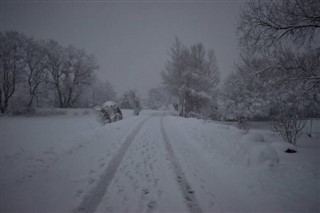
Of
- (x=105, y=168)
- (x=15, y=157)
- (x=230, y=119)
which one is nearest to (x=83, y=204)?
(x=105, y=168)

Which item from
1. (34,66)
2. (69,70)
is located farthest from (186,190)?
(69,70)

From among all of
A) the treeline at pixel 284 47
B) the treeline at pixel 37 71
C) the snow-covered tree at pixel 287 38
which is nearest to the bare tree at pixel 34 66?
the treeline at pixel 37 71

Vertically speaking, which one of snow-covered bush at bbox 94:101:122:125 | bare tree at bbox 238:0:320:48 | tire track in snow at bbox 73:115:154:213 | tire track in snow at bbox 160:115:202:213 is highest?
bare tree at bbox 238:0:320:48

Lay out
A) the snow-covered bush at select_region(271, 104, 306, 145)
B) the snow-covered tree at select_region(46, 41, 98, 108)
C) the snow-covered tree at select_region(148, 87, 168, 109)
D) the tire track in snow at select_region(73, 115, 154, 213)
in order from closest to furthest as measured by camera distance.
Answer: the tire track in snow at select_region(73, 115, 154, 213) → the snow-covered bush at select_region(271, 104, 306, 145) → the snow-covered tree at select_region(46, 41, 98, 108) → the snow-covered tree at select_region(148, 87, 168, 109)

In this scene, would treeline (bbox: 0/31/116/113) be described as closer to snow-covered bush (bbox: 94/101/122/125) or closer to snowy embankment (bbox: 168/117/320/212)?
snow-covered bush (bbox: 94/101/122/125)

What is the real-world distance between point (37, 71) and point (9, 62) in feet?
19.8

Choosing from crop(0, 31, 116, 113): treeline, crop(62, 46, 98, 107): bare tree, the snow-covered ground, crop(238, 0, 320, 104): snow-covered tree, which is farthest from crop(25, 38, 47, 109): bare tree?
crop(238, 0, 320, 104): snow-covered tree

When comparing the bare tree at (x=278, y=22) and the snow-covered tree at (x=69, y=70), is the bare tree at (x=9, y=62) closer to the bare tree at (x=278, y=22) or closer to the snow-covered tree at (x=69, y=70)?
the snow-covered tree at (x=69, y=70)

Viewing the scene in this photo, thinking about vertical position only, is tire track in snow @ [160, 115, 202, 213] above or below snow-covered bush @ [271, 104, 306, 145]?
below

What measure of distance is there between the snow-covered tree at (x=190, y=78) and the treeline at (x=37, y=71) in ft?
57.0

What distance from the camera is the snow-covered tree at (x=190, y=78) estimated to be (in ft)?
86.4

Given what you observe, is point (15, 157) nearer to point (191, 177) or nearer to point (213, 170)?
point (191, 177)

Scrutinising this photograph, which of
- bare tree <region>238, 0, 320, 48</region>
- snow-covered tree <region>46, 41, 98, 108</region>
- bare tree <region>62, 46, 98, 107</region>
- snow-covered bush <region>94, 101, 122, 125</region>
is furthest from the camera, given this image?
bare tree <region>62, 46, 98, 107</region>

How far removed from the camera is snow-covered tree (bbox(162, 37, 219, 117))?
26344mm
